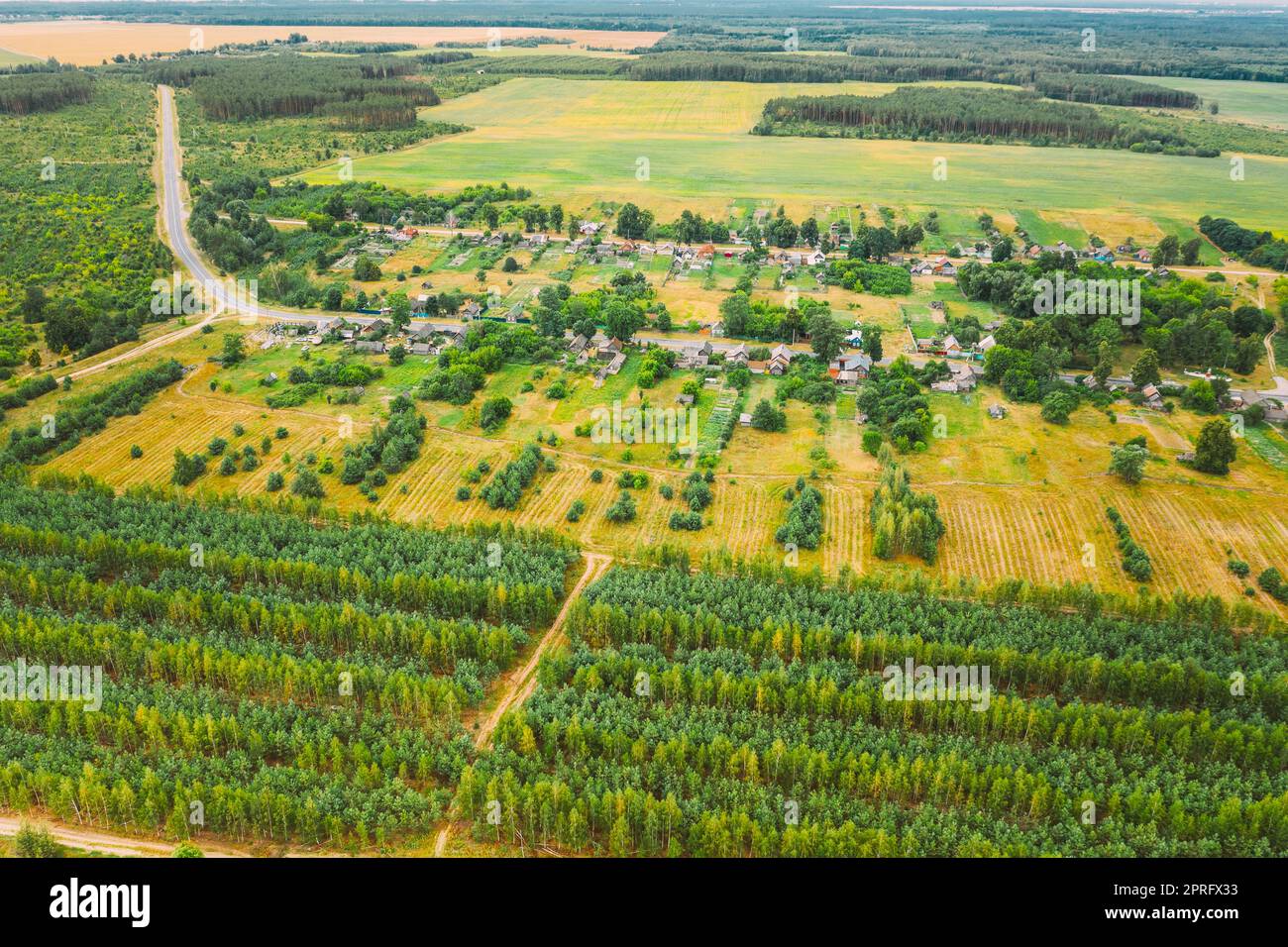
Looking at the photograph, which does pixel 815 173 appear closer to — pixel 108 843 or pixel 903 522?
pixel 903 522

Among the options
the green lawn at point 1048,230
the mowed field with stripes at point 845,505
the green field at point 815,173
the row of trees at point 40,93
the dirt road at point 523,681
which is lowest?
the dirt road at point 523,681

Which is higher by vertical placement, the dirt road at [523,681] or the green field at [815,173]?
the green field at [815,173]

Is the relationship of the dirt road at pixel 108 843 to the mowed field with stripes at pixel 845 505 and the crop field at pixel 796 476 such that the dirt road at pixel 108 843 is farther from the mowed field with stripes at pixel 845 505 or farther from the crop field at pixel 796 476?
the mowed field with stripes at pixel 845 505

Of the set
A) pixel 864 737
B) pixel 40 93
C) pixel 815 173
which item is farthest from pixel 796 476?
pixel 40 93

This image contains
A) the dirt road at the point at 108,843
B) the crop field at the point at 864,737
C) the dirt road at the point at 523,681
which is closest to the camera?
the crop field at the point at 864,737

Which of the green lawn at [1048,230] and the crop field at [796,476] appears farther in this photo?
the green lawn at [1048,230]

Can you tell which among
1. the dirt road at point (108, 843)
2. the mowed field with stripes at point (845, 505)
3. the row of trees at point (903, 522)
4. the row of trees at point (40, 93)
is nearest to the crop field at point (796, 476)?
the mowed field with stripes at point (845, 505)

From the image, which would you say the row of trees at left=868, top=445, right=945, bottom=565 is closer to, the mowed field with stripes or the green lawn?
the mowed field with stripes
